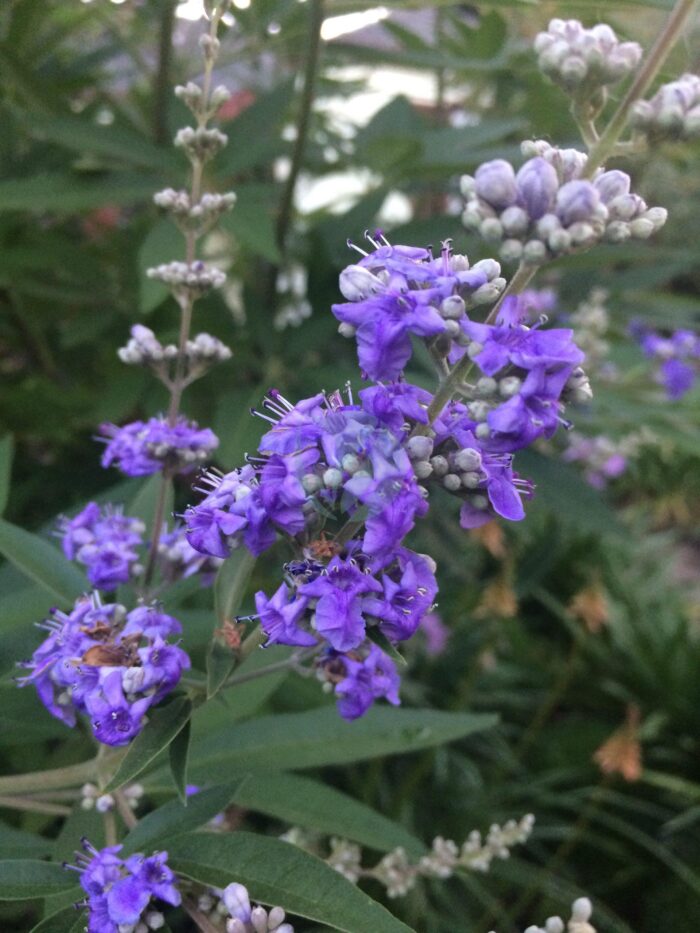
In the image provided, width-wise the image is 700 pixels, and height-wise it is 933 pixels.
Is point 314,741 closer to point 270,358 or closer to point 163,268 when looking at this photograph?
point 163,268

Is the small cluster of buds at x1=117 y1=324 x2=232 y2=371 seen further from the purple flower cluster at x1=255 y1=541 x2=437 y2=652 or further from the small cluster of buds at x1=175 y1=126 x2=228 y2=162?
the purple flower cluster at x1=255 y1=541 x2=437 y2=652

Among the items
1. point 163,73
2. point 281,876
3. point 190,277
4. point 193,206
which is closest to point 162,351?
point 190,277

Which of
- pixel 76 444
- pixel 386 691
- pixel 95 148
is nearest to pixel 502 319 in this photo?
pixel 386 691

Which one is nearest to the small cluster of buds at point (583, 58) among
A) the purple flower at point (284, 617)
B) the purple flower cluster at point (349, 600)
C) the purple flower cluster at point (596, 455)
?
the purple flower cluster at point (349, 600)

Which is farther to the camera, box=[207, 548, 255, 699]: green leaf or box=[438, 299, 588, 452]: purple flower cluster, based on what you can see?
box=[207, 548, 255, 699]: green leaf

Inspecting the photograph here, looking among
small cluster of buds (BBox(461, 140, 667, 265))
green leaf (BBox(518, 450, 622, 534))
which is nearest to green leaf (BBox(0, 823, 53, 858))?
small cluster of buds (BBox(461, 140, 667, 265))
